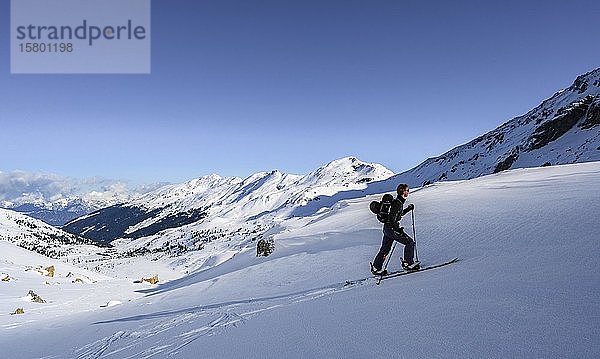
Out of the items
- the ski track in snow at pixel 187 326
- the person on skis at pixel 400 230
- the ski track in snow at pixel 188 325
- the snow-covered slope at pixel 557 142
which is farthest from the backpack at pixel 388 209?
the snow-covered slope at pixel 557 142

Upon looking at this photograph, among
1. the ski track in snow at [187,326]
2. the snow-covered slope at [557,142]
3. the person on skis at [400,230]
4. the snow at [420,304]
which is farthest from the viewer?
the snow-covered slope at [557,142]

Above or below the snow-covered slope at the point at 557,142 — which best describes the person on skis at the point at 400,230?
below

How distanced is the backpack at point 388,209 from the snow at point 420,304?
1694 millimetres

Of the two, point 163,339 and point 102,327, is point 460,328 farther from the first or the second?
point 102,327

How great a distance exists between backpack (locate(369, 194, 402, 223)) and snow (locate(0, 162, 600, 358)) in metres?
1.69

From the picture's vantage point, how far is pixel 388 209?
10.6 m

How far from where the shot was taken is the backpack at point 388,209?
10484 millimetres

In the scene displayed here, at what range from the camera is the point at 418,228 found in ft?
53.5

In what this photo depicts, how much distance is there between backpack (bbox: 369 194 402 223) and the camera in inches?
413

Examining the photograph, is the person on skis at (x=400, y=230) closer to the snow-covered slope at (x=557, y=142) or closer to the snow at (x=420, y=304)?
the snow at (x=420, y=304)

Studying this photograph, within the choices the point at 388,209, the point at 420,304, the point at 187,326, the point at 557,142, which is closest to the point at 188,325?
the point at 187,326

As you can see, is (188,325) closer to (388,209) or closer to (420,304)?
(388,209)

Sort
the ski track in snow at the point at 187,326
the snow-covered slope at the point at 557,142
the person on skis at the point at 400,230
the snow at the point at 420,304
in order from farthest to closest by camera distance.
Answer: the snow-covered slope at the point at 557,142 < the person on skis at the point at 400,230 < the ski track in snow at the point at 187,326 < the snow at the point at 420,304

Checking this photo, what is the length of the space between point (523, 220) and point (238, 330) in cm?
944
